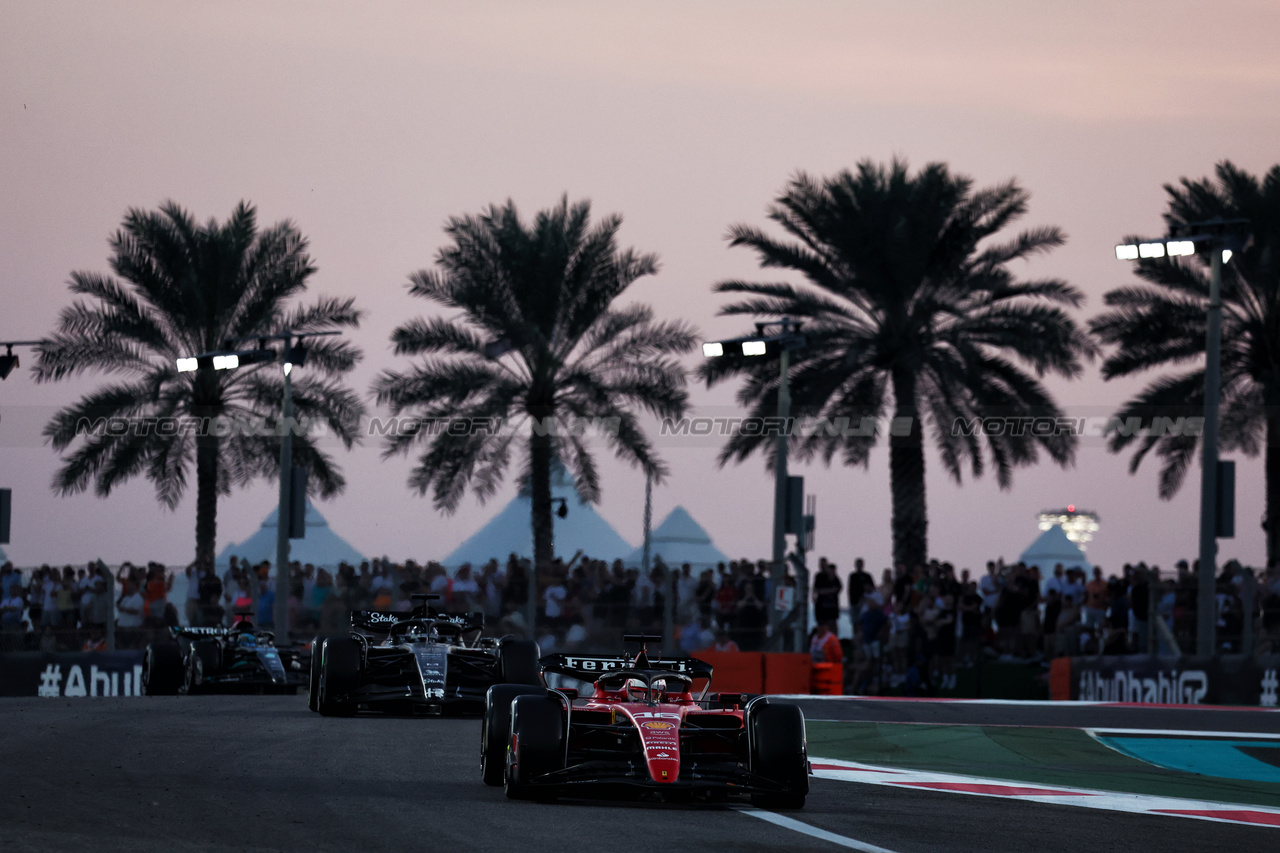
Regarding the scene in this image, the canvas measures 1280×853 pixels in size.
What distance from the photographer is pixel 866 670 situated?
25.2 meters

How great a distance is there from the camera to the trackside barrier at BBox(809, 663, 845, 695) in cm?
2327

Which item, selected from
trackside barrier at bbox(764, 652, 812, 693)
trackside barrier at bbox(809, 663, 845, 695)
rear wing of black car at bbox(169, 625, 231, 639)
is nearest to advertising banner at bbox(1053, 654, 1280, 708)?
trackside barrier at bbox(809, 663, 845, 695)

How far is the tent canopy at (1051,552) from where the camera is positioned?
5019 cm

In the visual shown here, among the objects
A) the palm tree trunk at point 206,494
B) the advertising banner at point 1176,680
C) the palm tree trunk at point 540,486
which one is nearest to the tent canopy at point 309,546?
the palm tree trunk at point 206,494

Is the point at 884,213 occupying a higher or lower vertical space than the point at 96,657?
higher

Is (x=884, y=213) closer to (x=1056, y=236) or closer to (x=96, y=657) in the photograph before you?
(x=1056, y=236)

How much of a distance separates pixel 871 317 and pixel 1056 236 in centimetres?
365

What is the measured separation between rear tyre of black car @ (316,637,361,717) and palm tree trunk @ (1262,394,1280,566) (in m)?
21.4

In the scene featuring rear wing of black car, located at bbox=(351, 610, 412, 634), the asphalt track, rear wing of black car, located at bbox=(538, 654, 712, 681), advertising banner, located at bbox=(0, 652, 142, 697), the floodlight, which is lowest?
advertising banner, located at bbox=(0, 652, 142, 697)

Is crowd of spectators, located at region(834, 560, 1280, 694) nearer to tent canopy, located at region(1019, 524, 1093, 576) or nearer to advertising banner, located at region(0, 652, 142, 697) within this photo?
advertising banner, located at region(0, 652, 142, 697)

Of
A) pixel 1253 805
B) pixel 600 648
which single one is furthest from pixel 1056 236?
pixel 1253 805

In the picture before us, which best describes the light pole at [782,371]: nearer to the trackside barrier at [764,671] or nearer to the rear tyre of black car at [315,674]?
the trackside barrier at [764,671]

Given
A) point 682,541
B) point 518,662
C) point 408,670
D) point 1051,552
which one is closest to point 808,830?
point 518,662

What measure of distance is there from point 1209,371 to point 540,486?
560 inches
